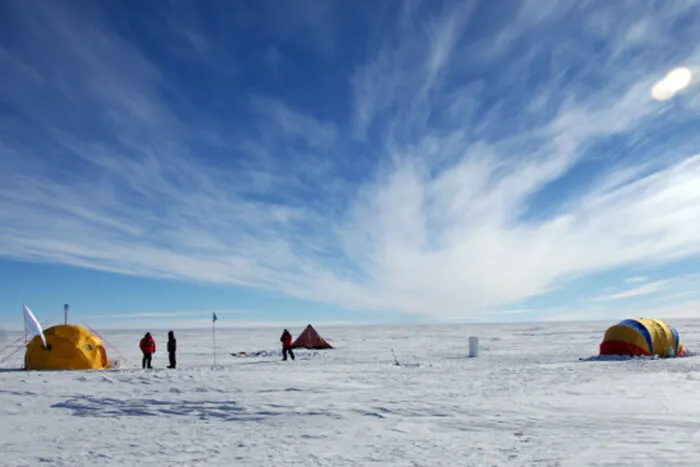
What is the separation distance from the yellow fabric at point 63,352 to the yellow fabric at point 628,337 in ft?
70.5

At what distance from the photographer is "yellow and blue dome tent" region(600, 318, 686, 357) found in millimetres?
22875

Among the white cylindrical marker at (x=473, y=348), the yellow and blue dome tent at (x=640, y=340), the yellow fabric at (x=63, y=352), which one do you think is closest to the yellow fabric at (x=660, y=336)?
the yellow and blue dome tent at (x=640, y=340)

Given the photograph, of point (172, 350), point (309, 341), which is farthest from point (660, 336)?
point (172, 350)

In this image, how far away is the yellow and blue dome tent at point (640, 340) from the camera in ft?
75.0

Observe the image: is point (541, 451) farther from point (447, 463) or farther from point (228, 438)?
point (228, 438)

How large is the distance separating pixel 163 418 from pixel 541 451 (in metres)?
6.95

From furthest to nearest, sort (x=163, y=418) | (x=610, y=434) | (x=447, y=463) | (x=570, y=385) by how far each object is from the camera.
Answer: (x=570, y=385), (x=163, y=418), (x=610, y=434), (x=447, y=463)

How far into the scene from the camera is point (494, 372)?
1714cm

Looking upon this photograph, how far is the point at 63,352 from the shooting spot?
769 inches

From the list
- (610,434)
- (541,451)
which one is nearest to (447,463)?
(541,451)

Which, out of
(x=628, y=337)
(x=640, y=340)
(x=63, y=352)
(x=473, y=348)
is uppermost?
(x=63, y=352)

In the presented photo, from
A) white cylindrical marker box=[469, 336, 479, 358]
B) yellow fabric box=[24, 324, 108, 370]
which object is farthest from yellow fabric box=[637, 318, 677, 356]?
yellow fabric box=[24, 324, 108, 370]

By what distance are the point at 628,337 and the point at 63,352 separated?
23.0 m

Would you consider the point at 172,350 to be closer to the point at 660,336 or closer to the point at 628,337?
the point at 628,337
